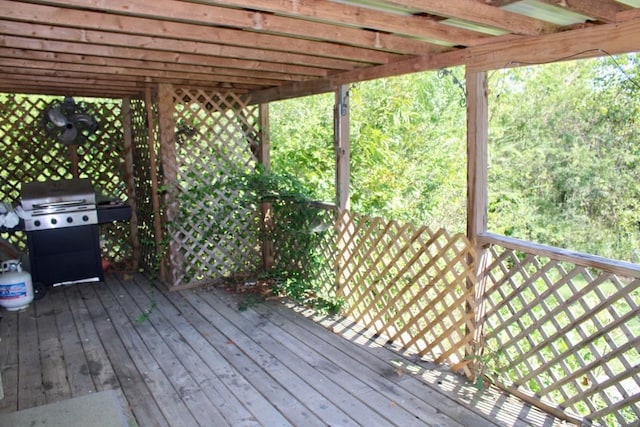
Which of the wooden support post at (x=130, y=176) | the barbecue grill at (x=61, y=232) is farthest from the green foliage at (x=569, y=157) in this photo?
the barbecue grill at (x=61, y=232)

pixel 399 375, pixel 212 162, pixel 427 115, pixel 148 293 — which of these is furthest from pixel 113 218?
pixel 427 115

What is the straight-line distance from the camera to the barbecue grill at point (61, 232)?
406 centimetres

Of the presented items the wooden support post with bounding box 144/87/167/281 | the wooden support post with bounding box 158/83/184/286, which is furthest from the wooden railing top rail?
the wooden support post with bounding box 144/87/167/281

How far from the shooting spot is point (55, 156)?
5023 millimetres

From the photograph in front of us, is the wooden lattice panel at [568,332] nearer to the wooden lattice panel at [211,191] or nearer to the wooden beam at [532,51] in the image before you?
the wooden beam at [532,51]

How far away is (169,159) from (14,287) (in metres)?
1.69

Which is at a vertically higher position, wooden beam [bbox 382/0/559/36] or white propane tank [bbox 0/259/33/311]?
wooden beam [bbox 382/0/559/36]

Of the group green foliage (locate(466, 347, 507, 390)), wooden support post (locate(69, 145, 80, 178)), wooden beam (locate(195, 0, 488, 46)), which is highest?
wooden beam (locate(195, 0, 488, 46))

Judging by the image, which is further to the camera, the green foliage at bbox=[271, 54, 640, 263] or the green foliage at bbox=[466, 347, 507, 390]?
the green foliage at bbox=[271, 54, 640, 263]

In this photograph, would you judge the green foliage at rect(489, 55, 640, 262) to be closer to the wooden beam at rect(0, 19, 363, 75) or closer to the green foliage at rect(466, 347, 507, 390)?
the wooden beam at rect(0, 19, 363, 75)

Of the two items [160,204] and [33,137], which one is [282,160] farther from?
[33,137]

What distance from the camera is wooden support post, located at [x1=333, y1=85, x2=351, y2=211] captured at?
11.9 ft

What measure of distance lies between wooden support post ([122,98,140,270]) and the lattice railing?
→ 121 mm

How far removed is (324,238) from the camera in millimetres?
4055
